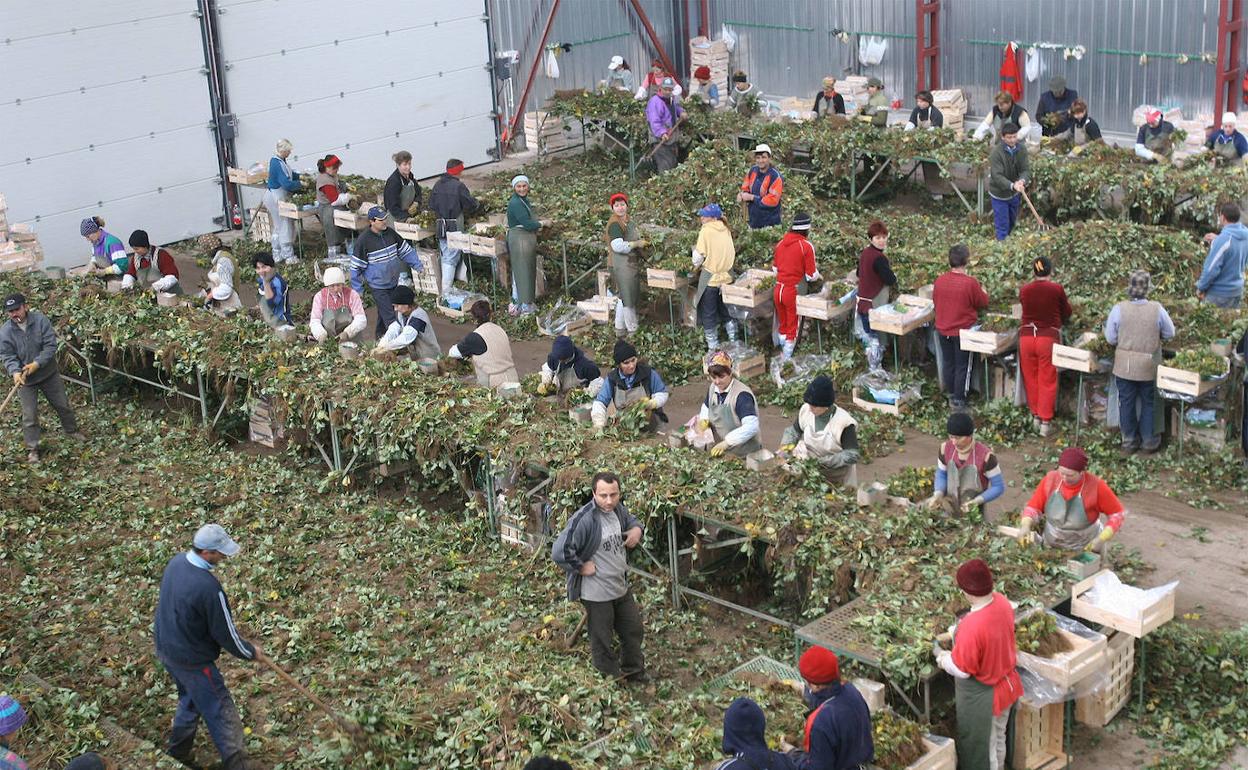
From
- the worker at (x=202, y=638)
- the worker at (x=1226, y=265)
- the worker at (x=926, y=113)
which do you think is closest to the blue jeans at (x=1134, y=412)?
the worker at (x=1226, y=265)

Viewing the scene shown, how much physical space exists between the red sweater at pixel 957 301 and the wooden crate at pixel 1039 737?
607 centimetres

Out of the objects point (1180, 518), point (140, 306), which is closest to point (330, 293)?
point (140, 306)

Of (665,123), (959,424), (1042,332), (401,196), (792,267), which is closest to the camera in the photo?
(959,424)

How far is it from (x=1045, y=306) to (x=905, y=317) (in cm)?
167

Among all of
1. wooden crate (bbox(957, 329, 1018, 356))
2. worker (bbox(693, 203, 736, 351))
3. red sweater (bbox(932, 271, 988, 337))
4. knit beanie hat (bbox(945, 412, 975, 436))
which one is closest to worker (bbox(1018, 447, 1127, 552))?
knit beanie hat (bbox(945, 412, 975, 436))

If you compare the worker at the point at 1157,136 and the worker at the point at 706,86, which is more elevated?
the worker at the point at 706,86

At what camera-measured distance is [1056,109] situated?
22.2m

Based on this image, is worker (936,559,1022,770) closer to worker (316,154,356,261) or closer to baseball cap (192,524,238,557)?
baseball cap (192,524,238,557)

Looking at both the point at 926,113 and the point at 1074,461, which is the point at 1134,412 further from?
the point at 926,113

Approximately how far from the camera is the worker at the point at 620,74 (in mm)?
28078

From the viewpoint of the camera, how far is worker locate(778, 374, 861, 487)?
12.2 meters

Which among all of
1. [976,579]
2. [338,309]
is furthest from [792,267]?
[976,579]

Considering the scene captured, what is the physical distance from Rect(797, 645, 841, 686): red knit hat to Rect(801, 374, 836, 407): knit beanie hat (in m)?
3.76

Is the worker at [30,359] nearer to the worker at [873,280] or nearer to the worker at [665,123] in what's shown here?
the worker at [873,280]
